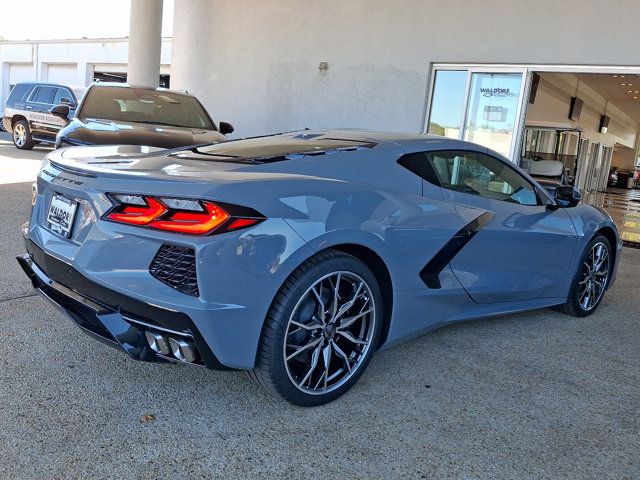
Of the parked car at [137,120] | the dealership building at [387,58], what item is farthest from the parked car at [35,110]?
the parked car at [137,120]

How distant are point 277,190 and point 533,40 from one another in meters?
7.68

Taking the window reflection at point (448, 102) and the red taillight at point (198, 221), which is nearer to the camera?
the red taillight at point (198, 221)

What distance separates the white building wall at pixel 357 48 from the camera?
8469 mm

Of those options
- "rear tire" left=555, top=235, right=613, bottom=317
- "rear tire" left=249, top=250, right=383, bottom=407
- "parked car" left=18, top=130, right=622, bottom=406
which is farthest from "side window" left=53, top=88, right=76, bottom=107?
"rear tire" left=249, top=250, right=383, bottom=407

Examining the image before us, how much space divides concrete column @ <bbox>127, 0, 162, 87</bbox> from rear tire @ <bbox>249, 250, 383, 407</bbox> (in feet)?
37.2

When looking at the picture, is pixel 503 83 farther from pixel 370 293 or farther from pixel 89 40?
pixel 89 40

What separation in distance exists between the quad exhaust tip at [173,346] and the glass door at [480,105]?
7931 mm

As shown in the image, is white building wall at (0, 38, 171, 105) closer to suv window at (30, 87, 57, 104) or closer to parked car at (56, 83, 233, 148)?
suv window at (30, 87, 57, 104)

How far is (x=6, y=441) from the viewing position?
2.27m

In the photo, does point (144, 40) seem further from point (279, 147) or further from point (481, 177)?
point (481, 177)

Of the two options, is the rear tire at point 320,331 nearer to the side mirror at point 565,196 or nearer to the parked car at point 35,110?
the side mirror at point 565,196

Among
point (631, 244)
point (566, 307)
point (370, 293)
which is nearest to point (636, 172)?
point (631, 244)

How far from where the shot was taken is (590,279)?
4.52 metres

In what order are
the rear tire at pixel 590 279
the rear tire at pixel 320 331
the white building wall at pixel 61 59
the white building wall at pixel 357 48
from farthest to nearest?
the white building wall at pixel 61 59
the white building wall at pixel 357 48
the rear tire at pixel 590 279
the rear tire at pixel 320 331
